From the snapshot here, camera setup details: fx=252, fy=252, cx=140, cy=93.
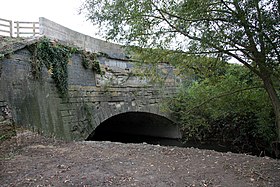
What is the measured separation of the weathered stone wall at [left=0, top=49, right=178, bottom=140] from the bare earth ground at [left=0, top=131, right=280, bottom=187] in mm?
1214

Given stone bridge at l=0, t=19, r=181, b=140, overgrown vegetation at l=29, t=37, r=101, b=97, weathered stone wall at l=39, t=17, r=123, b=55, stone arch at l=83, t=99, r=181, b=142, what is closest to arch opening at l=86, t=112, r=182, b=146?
stone bridge at l=0, t=19, r=181, b=140

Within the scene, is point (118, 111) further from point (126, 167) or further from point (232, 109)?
point (126, 167)

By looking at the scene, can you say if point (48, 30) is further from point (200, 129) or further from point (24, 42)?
point (200, 129)

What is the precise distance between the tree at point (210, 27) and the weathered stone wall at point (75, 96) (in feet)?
6.91

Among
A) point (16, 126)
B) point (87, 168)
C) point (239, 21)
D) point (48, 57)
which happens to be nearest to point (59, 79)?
point (48, 57)

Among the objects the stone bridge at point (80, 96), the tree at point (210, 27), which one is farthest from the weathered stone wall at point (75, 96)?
the tree at point (210, 27)

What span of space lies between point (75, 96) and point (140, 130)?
18.9 ft

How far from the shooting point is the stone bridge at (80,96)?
4.68 meters

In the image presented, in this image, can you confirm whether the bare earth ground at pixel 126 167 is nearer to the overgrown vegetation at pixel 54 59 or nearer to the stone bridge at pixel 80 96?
the stone bridge at pixel 80 96

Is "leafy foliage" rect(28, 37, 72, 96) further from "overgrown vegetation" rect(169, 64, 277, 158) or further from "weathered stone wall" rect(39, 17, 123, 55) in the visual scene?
"overgrown vegetation" rect(169, 64, 277, 158)

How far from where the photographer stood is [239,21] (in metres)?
2.48

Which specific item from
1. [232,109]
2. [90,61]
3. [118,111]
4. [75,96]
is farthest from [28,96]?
[232,109]

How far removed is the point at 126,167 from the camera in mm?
2725

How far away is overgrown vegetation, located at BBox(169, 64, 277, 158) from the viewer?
4.49m
